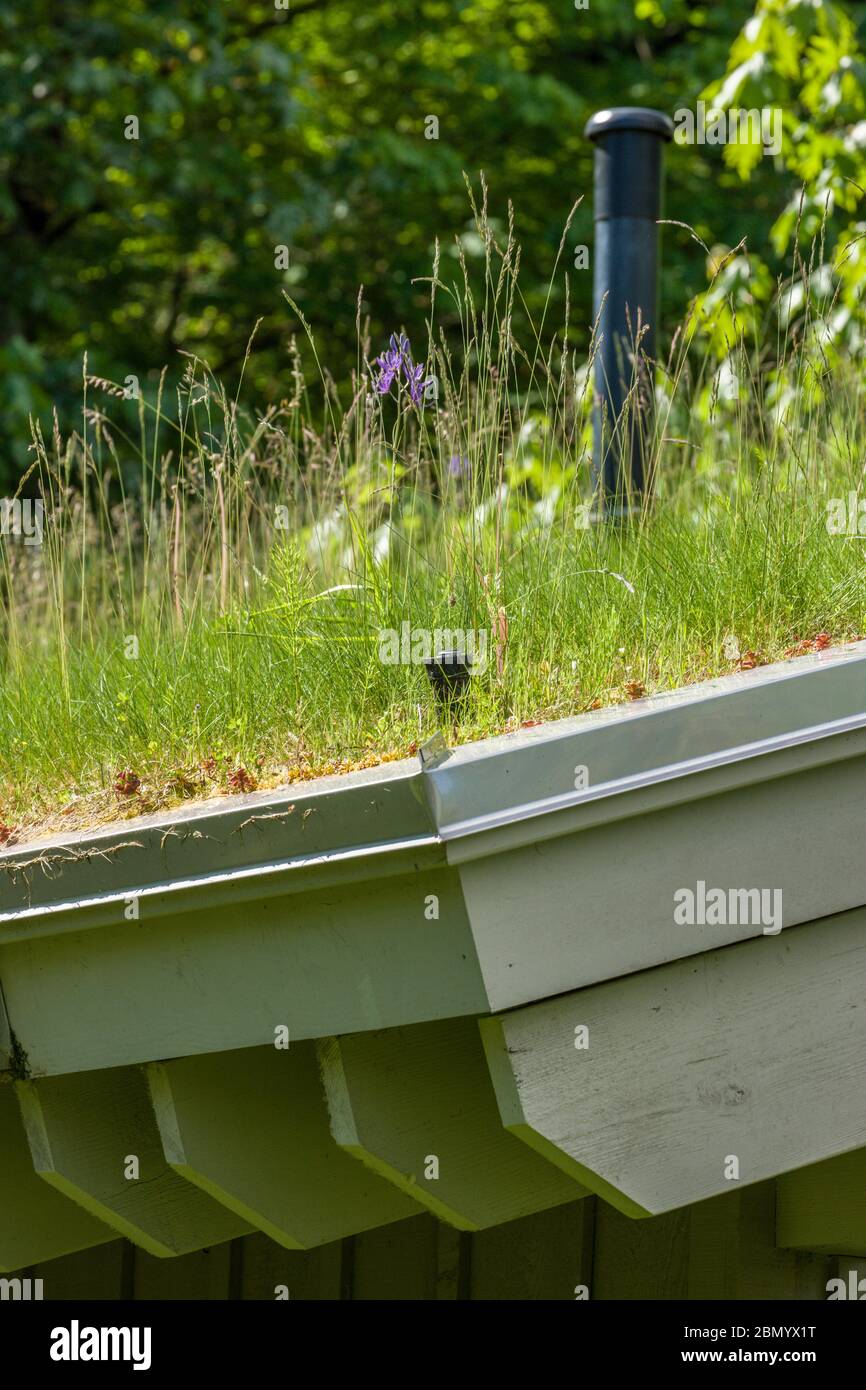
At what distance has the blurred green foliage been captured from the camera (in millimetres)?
9594

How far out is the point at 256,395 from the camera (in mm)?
12867

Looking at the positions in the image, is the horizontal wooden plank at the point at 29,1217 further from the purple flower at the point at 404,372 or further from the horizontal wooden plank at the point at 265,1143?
the purple flower at the point at 404,372

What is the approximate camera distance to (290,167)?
1117cm

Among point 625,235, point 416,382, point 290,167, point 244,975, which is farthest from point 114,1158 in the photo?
point 290,167

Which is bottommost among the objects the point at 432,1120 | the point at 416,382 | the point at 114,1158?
the point at 114,1158

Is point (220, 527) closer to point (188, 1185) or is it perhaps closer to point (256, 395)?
point (188, 1185)

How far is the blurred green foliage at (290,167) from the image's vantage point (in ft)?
31.5

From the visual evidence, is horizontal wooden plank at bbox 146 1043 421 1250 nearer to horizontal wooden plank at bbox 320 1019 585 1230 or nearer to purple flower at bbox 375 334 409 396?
horizontal wooden plank at bbox 320 1019 585 1230

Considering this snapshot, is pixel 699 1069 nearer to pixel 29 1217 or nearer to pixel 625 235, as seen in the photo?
pixel 29 1217

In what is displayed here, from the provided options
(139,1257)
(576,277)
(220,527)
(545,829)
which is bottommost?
(139,1257)

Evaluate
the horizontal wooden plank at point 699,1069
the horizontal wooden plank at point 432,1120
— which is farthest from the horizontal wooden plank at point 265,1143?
the horizontal wooden plank at point 699,1069

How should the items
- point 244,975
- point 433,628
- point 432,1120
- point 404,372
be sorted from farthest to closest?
1. point 404,372
2. point 433,628
3. point 432,1120
4. point 244,975

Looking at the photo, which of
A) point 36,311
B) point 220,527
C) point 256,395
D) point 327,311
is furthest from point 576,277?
point 220,527
